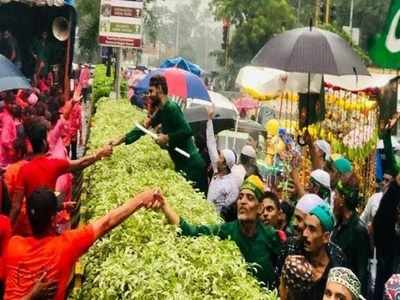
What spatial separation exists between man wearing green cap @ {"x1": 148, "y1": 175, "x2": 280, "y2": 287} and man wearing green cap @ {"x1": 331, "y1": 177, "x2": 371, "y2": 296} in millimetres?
923

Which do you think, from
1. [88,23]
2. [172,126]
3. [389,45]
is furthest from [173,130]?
[88,23]

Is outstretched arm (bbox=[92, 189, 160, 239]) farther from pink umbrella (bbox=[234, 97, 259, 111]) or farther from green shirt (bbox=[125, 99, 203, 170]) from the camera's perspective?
pink umbrella (bbox=[234, 97, 259, 111])

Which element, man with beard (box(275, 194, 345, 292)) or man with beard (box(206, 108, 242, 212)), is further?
man with beard (box(206, 108, 242, 212))

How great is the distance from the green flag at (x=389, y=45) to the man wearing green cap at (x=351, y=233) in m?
1.11

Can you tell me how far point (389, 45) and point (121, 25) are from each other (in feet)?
36.4

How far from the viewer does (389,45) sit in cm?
712

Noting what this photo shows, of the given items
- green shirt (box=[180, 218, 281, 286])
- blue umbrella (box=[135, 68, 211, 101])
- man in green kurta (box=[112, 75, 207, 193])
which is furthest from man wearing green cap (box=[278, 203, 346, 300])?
blue umbrella (box=[135, 68, 211, 101])

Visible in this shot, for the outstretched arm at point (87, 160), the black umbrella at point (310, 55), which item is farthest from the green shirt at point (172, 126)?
the black umbrella at point (310, 55)

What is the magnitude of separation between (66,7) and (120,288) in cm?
1708

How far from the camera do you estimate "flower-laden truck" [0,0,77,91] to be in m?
21.3

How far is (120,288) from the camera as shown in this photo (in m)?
4.62

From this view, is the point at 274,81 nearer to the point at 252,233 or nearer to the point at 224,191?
the point at 224,191

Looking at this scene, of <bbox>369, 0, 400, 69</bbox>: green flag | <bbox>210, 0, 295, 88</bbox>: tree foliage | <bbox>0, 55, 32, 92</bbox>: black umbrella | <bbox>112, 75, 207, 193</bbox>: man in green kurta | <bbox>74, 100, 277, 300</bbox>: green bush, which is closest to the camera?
<bbox>74, 100, 277, 300</bbox>: green bush

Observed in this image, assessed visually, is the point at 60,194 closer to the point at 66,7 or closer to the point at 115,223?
the point at 115,223
